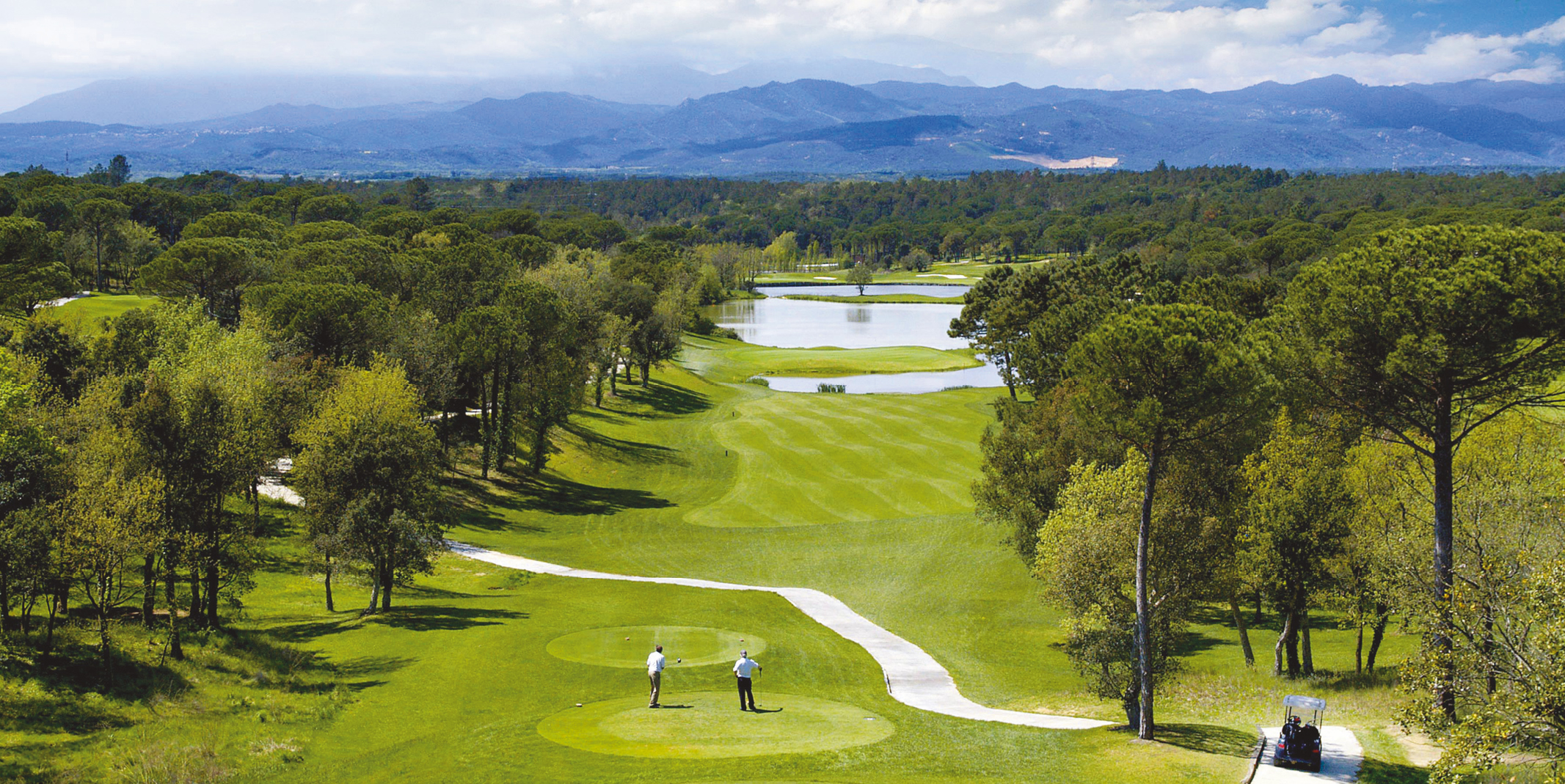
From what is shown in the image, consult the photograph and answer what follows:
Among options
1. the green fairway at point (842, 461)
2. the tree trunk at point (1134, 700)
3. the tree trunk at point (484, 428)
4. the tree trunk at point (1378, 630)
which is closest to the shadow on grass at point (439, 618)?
the tree trunk at point (1134, 700)

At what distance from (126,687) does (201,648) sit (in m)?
3.26

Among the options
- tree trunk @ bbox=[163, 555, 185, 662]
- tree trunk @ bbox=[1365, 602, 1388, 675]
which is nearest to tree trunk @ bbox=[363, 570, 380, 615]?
tree trunk @ bbox=[163, 555, 185, 662]

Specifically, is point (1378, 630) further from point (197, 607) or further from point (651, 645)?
point (197, 607)

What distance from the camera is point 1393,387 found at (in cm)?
2330

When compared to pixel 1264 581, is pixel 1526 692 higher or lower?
higher

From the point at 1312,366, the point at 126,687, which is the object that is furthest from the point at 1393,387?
the point at 126,687

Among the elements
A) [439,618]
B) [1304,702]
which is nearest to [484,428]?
[439,618]

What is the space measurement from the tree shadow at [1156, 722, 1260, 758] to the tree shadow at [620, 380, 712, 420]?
5779 centimetres

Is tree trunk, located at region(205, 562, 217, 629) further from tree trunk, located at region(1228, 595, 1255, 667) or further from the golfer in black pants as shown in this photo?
tree trunk, located at region(1228, 595, 1255, 667)

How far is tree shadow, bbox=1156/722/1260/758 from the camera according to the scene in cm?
2039

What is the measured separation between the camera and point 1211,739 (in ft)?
70.8

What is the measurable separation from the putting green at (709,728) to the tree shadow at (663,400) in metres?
54.2

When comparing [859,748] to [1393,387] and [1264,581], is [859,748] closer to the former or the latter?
[1264,581]

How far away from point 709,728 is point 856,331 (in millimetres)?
124778
